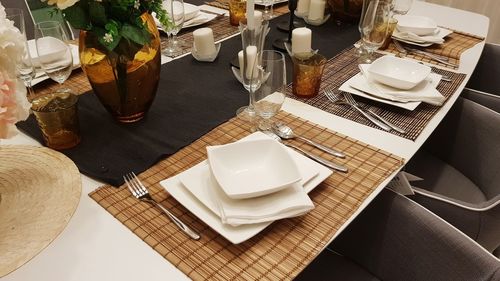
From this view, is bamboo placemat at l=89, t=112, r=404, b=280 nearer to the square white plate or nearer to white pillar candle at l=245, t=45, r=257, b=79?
the square white plate

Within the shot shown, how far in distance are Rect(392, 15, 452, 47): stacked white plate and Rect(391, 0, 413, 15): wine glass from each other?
9cm

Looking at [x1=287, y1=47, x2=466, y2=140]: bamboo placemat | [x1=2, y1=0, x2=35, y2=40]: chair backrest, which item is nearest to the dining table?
[x1=287, y1=47, x2=466, y2=140]: bamboo placemat

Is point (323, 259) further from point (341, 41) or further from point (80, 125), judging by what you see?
point (341, 41)

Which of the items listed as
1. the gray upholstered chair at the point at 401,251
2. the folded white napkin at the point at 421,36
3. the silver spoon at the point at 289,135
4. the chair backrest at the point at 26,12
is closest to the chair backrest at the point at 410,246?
the gray upholstered chair at the point at 401,251

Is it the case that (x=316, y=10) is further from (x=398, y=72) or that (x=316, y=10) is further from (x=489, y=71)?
(x=489, y=71)

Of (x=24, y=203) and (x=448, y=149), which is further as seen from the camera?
(x=448, y=149)

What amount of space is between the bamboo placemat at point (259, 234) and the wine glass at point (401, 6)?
920 millimetres

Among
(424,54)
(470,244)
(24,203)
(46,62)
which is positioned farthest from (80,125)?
(424,54)

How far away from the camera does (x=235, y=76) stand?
130 centimetres

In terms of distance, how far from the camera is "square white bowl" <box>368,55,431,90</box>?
3.75ft

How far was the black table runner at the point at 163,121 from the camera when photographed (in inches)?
36.1

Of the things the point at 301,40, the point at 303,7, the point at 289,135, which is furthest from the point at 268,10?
the point at 289,135

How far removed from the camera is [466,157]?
1332mm

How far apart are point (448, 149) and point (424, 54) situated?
349 millimetres
